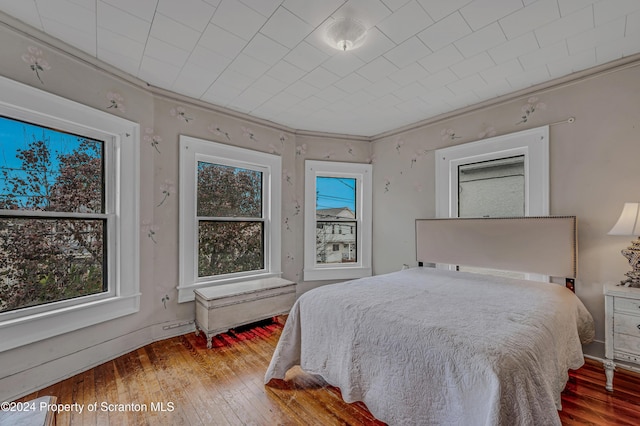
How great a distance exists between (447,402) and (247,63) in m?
2.57

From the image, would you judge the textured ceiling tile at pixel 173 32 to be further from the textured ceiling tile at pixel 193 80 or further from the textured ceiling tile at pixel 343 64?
the textured ceiling tile at pixel 343 64

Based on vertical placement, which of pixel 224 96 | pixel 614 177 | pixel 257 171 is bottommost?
pixel 614 177

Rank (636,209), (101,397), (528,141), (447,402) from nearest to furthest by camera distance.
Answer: (447,402)
(101,397)
(636,209)
(528,141)

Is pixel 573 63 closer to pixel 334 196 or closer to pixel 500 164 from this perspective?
pixel 500 164

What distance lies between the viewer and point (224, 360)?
242 cm

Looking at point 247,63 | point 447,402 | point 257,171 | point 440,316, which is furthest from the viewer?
point 257,171

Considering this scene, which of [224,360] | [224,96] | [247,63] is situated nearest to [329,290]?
[224,360]

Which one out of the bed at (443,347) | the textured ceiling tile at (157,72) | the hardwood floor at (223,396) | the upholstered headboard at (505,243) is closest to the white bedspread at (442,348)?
the bed at (443,347)

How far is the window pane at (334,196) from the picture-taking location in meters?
4.09

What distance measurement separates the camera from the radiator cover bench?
2.69 meters

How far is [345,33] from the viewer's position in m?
1.84

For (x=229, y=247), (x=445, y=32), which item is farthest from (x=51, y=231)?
(x=445, y=32)

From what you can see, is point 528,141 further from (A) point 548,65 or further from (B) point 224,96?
(B) point 224,96

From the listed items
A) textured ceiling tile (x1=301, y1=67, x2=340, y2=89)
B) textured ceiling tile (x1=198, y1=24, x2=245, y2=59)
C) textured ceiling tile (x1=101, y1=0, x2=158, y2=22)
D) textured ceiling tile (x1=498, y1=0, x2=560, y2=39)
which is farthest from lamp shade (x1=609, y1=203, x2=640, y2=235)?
textured ceiling tile (x1=101, y1=0, x2=158, y2=22)
